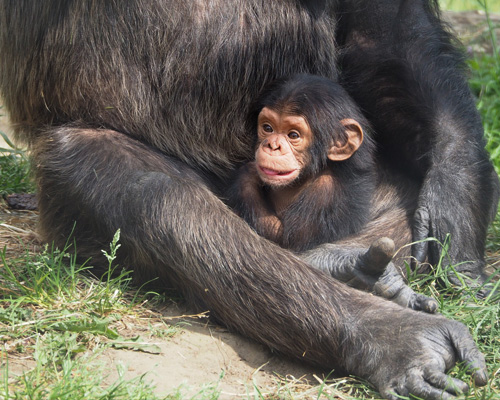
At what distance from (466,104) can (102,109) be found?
6.55 ft

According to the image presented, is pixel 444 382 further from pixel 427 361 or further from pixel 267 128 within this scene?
pixel 267 128

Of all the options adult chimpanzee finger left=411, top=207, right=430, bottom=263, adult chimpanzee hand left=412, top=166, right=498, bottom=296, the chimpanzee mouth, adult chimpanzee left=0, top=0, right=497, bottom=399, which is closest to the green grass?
adult chimpanzee left=0, top=0, right=497, bottom=399

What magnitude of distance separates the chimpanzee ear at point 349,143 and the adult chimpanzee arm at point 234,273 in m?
0.78

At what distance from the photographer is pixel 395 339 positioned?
3025 mm

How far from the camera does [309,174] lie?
3.89 m

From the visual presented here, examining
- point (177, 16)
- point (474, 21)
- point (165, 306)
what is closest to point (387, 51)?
point (177, 16)

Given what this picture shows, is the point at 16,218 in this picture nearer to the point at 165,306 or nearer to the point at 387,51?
the point at 165,306

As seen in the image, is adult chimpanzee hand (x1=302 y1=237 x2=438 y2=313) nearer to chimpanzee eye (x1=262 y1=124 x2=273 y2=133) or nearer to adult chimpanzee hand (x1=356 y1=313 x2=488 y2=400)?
adult chimpanzee hand (x1=356 y1=313 x2=488 y2=400)

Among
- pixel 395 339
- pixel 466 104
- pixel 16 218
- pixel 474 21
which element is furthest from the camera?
pixel 474 21

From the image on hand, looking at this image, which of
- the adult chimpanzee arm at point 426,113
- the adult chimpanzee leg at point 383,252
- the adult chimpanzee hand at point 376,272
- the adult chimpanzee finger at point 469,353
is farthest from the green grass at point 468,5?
the adult chimpanzee finger at point 469,353

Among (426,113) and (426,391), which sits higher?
(426,113)

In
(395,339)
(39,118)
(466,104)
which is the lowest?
(395,339)

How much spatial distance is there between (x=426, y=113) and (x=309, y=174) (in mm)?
780

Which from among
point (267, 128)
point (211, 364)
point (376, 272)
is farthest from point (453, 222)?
point (211, 364)
